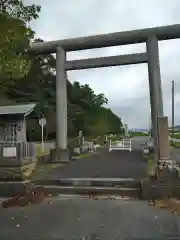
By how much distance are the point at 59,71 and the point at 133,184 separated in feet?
39.2

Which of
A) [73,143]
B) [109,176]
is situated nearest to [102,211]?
[109,176]

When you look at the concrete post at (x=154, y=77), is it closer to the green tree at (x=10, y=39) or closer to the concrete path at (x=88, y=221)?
the green tree at (x=10, y=39)

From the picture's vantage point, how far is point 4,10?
12906mm

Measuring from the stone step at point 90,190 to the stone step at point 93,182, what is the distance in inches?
22.7

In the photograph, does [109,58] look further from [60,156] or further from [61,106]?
[60,156]

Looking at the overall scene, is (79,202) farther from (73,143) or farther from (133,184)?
(73,143)

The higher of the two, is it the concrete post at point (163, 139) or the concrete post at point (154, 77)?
the concrete post at point (154, 77)

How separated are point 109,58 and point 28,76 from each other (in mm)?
11514

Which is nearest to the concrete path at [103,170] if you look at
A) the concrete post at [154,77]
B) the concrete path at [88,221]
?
the concrete post at [154,77]

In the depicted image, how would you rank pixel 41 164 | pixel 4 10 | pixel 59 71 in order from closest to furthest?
pixel 4 10, pixel 41 164, pixel 59 71

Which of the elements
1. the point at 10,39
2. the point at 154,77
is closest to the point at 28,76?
the point at 154,77

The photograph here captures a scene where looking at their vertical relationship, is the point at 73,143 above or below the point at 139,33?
below

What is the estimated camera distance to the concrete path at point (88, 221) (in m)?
6.18

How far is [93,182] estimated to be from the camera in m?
11.9
